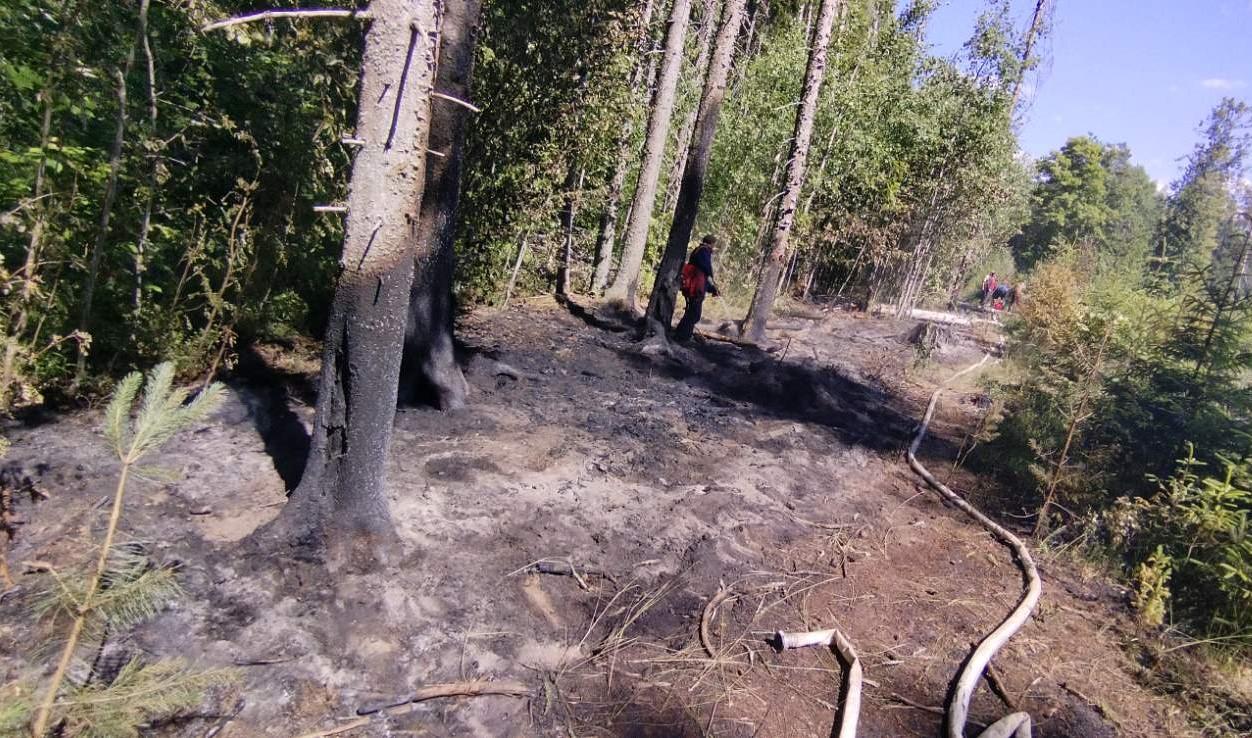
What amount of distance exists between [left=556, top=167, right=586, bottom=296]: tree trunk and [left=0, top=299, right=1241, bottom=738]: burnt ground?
470 cm

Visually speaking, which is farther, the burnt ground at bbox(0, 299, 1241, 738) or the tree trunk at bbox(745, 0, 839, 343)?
the tree trunk at bbox(745, 0, 839, 343)

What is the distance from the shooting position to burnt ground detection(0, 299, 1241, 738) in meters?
3.15

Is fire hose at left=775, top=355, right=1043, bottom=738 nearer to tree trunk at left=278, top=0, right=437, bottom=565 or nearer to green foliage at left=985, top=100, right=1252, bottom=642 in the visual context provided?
green foliage at left=985, top=100, right=1252, bottom=642

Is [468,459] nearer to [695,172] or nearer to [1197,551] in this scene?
[1197,551]

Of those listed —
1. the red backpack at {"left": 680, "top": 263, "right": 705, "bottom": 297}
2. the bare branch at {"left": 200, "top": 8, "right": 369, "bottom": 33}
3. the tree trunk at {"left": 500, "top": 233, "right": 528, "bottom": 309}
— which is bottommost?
the tree trunk at {"left": 500, "top": 233, "right": 528, "bottom": 309}

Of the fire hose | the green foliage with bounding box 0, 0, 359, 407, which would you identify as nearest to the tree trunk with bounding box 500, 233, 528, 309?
the green foliage with bounding box 0, 0, 359, 407

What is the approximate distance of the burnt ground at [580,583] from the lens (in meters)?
3.15

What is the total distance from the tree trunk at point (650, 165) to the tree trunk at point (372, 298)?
850cm

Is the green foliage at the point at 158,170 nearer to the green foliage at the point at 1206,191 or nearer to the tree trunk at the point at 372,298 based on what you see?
the tree trunk at the point at 372,298

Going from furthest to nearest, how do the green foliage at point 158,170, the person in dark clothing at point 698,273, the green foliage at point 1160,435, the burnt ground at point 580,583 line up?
the person in dark clothing at point 698,273
the green foliage at point 1160,435
the green foliage at point 158,170
the burnt ground at point 580,583

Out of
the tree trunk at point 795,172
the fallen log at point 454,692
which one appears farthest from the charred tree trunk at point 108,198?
the tree trunk at point 795,172

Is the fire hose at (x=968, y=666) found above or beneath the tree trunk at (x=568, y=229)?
beneath

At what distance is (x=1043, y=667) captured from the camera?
14.1ft

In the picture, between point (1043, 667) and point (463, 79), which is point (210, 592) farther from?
point (1043, 667)
